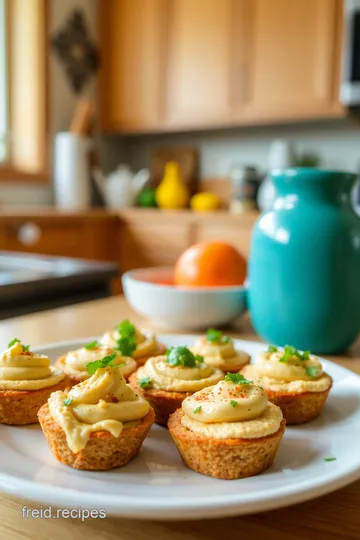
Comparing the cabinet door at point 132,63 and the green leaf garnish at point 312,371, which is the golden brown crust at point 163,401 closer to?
the green leaf garnish at point 312,371

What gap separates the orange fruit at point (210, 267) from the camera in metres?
1.21

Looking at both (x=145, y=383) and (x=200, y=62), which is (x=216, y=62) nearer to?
(x=200, y=62)

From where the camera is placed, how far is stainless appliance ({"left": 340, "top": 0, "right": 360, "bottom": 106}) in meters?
2.98

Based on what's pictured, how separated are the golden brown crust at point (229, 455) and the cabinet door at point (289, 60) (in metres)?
2.92

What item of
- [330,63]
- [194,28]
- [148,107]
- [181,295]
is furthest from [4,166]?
[181,295]

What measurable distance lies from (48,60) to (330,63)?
1856mm

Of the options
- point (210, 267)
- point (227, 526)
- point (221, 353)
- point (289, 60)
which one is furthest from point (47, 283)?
point (289, 60)

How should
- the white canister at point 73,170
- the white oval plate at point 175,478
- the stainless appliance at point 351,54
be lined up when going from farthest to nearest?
the white canister at point 73,170
the stainless appliance at point 351,54
the white oval plate at point 175,478

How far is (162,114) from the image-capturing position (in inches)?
154

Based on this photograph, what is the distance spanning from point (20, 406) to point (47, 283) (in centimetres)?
84

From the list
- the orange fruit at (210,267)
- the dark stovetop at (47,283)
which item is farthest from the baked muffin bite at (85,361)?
the dark stovetop at (47,283)

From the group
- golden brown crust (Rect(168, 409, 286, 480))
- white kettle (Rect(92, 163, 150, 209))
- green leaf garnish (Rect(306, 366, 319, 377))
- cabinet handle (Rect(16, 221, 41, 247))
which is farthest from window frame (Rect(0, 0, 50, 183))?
golden brown crust (Rect(168, 409, 286, 480))

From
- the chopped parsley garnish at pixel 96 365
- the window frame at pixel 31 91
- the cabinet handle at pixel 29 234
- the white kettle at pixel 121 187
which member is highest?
the window frame at pixel 31 91

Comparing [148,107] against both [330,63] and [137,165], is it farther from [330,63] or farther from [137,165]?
[330,63]
